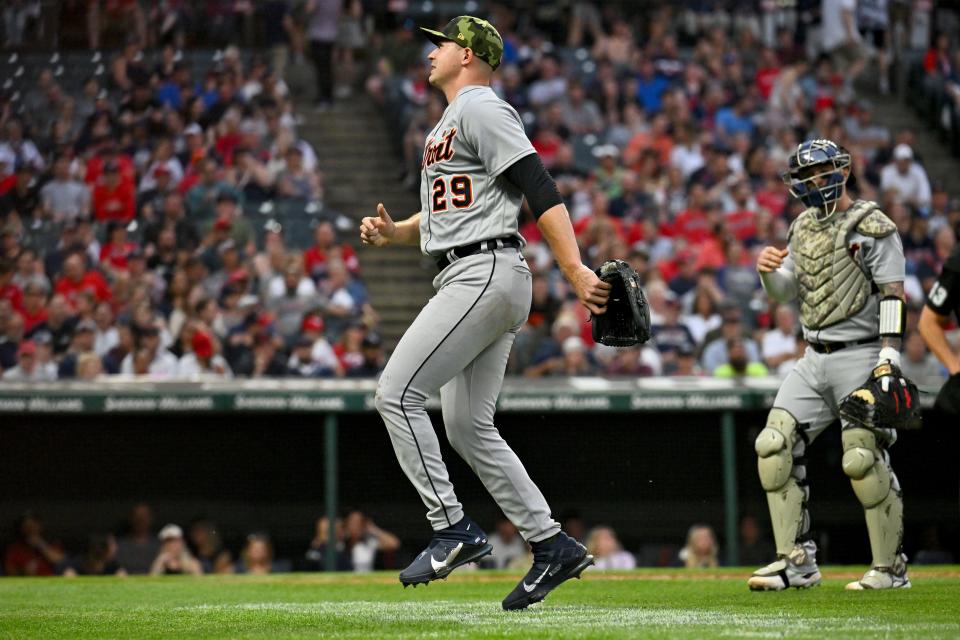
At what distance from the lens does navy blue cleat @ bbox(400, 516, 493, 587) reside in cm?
438

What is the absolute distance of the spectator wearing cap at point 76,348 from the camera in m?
10.6

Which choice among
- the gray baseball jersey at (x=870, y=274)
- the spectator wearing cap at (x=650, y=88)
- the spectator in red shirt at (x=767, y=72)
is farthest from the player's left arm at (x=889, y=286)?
the spectator in red shirt at (x=767, y=72)

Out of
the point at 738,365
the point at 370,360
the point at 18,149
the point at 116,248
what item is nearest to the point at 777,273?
the point at 738,365

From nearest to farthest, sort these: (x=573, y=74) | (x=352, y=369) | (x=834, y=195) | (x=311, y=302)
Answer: (x=834, y=195) → (x=352, y=369) → (x=311, y=302) → (x=573, y=74)

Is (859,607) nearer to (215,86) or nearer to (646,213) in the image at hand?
(646,213)

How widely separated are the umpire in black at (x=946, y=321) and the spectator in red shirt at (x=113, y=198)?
29.0 feet

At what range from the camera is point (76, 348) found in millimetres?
10891

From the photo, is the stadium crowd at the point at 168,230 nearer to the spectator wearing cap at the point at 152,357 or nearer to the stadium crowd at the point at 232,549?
the spectator wearing cap at the point at 152,357

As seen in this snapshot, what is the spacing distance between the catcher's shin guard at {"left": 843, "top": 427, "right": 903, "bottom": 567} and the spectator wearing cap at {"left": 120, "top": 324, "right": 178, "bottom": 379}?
617cm

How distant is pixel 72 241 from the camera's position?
41.2 ft

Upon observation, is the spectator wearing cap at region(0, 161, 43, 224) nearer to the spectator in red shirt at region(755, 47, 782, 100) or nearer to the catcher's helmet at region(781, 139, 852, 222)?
the spectator in red shirt at region(755, 47, 782, 100)

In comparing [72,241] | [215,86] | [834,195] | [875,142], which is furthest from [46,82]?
[834,195]

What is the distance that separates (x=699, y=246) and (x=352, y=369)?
3.85m

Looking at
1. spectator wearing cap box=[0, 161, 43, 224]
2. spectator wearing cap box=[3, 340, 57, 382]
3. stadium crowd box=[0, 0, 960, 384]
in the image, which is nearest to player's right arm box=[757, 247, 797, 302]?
stadium crowd box=[0, 0, 960, 384]
